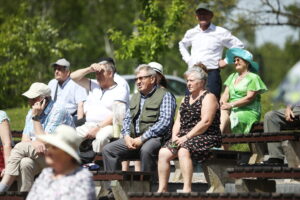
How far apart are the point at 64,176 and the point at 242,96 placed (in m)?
5.22

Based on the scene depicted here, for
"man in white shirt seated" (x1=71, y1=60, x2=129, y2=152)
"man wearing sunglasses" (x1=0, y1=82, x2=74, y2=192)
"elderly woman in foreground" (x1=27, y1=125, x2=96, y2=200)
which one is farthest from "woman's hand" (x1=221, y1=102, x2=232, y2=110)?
"elderly woman in foreground" (x1=27, y1=125, x2=96, y2=200)

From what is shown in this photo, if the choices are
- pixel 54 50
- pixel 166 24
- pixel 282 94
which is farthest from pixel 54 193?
pixel 54 50

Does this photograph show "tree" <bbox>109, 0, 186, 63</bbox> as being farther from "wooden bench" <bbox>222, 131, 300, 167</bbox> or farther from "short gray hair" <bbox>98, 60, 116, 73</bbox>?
"wooden bench" <bbox>222, 131, 300, 167</bbox>

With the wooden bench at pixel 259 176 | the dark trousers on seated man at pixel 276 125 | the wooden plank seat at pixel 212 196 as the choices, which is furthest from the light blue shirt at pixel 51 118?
the dark trousers on seated man at pixel 276 125

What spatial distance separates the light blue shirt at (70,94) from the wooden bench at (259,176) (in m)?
3.49

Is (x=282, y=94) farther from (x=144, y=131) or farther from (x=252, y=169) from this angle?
(x=144, y=131)

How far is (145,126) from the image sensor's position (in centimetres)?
1072

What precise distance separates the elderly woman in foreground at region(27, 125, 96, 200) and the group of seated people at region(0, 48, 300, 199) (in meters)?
1.57

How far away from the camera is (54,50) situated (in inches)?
1047

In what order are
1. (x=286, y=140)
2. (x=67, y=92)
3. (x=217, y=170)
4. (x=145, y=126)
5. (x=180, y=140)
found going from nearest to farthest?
(x=180, y=140) < (x=217, y=170) < (x=145, y=126) < (x=286, y=140) < (x=67, y=92)

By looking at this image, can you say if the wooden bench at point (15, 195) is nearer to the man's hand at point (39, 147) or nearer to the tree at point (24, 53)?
the man's hand at point (39, 147)

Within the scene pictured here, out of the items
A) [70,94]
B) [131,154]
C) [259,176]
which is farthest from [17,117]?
[259,176]

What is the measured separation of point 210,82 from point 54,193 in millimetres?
5906

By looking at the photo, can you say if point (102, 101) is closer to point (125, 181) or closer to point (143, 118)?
point (143, 118)
